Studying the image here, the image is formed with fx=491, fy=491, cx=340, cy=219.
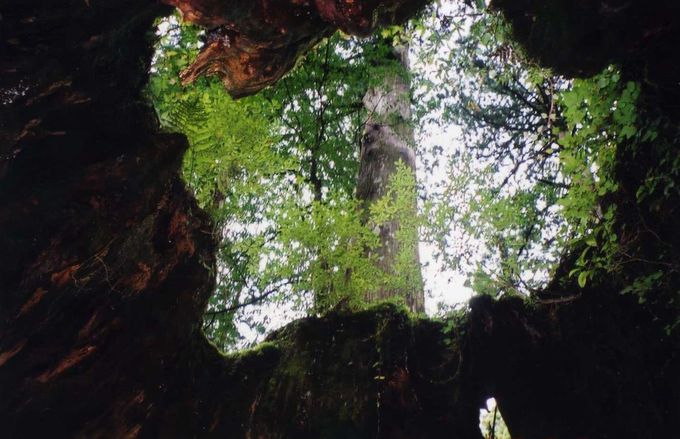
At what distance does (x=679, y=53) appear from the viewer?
2990 mm

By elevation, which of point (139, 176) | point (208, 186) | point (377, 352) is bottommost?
point (377, 352)

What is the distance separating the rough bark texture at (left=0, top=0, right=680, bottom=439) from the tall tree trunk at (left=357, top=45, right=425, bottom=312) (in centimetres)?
94

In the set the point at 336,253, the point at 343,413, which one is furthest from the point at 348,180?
the point at 343,413

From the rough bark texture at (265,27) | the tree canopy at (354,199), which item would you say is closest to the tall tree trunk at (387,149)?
the tree canopy at (354,199)

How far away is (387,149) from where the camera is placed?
6016mm

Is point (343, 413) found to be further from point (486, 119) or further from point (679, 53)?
point (486, 119)

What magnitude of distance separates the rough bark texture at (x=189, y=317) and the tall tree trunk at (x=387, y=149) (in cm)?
94

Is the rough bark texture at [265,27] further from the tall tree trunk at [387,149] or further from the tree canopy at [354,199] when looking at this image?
the tall tree trunk at [387,149]

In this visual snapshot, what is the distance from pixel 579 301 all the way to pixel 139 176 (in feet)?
10.4

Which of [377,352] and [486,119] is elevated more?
[486,119]

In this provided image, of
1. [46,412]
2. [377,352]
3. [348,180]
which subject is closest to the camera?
[46,412]

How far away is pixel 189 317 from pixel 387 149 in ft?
10.9

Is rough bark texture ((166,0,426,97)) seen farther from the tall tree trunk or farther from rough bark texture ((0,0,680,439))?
the tall tree trunk

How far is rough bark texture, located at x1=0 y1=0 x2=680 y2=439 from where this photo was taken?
296cm
